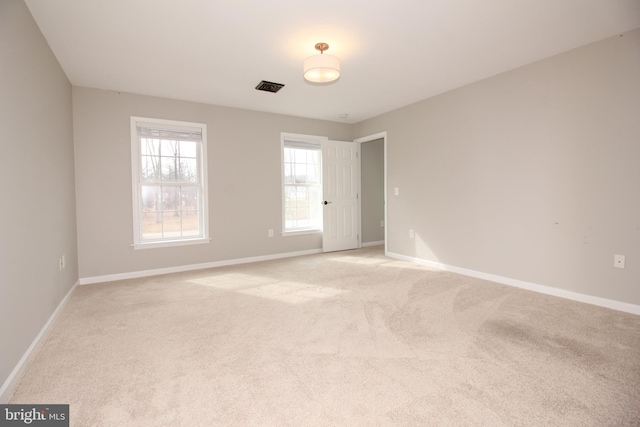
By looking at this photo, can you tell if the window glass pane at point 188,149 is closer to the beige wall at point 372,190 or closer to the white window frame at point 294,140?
the white window frame at point 294,140

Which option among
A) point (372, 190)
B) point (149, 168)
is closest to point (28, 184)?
point (149, 168)

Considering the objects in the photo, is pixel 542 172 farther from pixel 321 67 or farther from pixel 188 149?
pixel 188 149

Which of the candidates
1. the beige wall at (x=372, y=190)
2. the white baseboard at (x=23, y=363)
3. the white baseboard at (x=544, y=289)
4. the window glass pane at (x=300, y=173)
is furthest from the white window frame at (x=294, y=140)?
the white baseboard at (x=23, y=363)

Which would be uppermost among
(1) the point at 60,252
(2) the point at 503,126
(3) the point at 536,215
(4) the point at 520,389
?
(2) the point at 503,126

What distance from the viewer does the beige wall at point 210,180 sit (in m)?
3.88

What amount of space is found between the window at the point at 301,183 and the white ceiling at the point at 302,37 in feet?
5.22

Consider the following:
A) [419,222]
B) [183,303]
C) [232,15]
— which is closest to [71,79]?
[232,15]

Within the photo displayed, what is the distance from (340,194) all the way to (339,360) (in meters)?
4.00

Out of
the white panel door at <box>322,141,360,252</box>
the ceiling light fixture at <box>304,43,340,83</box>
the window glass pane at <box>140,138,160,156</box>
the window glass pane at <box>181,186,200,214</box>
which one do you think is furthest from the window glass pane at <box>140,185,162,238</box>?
the ceiling light fixture at <box>304,43,340,83</box>

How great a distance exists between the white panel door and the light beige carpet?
2332 mm

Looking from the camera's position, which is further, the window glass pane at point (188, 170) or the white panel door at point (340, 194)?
the white panel door at point (340, 194)

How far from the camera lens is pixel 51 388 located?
5.76 feet

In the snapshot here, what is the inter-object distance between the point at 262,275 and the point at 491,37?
3.60 meters

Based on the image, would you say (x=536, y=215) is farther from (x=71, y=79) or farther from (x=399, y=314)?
(x=71, y=79)
